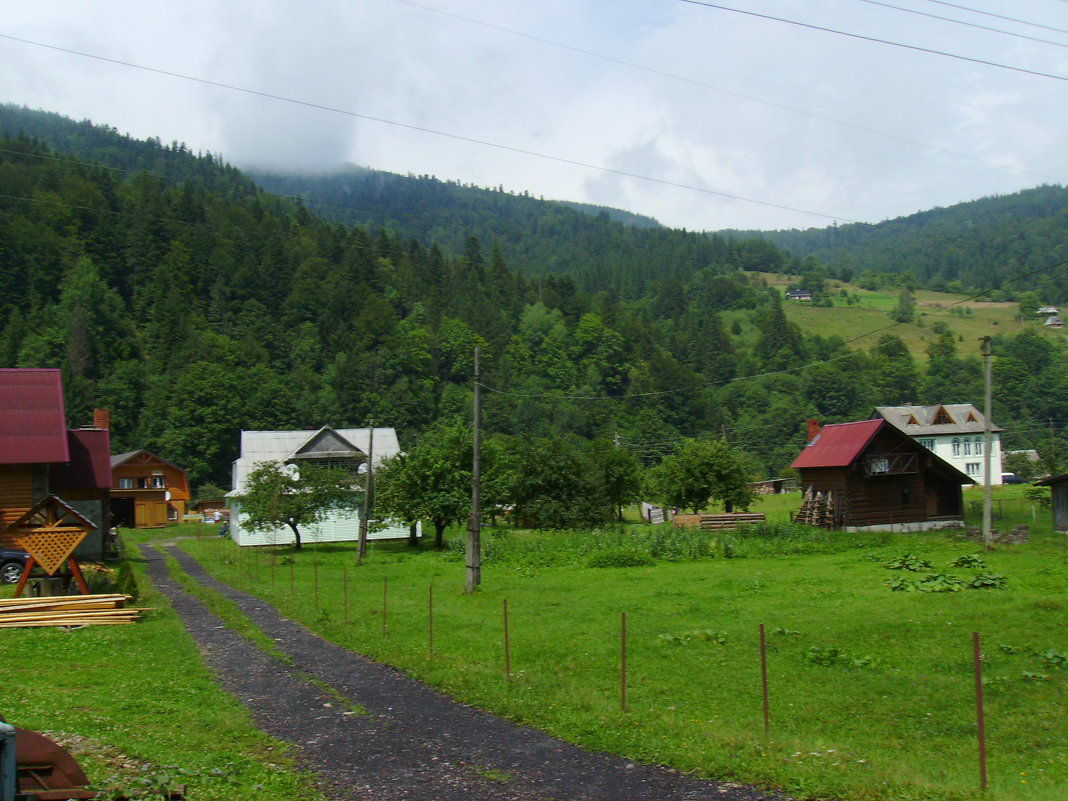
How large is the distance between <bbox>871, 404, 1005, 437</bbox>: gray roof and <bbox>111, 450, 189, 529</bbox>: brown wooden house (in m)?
69.0

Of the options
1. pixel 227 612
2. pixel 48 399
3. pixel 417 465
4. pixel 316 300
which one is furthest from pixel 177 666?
pixel 316 300

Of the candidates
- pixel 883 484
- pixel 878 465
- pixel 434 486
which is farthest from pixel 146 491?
pixel 883 484

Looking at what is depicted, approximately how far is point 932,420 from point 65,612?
88293 mm

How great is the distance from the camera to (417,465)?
4503 cm

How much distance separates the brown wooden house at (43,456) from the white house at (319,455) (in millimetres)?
13504

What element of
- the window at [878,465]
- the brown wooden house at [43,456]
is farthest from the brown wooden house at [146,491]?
the window at [878,465]

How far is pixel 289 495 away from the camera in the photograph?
45.7 meters

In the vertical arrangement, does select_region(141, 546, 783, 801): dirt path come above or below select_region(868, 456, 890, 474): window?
below

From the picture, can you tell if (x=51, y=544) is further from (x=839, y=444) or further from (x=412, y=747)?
(x=839, y=444)

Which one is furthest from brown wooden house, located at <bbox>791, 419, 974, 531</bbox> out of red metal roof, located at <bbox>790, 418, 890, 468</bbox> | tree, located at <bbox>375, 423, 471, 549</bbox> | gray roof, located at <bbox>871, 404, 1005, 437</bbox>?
gray roof, located at <bbox>871, 404, 1005, 437</bbox>

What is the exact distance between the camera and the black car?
93.3ft

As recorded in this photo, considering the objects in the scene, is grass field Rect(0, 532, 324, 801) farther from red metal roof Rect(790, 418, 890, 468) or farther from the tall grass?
red metal roof Rect(790, 418, 890, 468)

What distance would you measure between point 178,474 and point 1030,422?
117 metres

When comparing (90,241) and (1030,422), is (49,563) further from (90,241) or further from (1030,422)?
(1030,422)
